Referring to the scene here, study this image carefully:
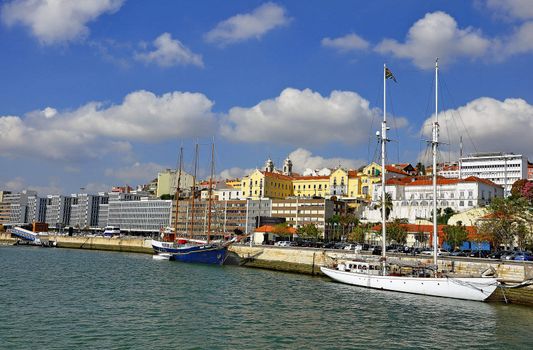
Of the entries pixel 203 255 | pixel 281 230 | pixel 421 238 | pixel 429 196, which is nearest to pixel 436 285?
pixel 203 255

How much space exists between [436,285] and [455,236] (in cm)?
4611

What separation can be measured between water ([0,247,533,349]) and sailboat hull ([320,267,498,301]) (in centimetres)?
140

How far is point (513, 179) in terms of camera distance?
562ft

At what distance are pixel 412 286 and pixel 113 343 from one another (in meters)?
32.9

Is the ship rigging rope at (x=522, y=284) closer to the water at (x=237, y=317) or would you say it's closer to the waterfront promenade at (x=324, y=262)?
the waterfront promenade at (x=324, y=262)

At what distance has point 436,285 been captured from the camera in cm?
5053

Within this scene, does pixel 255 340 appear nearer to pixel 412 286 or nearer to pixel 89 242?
pixel 412 286

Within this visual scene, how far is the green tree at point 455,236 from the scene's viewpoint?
93.5 m

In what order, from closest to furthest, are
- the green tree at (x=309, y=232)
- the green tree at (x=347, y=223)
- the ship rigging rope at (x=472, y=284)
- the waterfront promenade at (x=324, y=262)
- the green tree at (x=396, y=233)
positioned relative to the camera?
the ship rigging rope at (x=472, y=284), the waterfront promenade at (x=324, y=262), the green tree at (x=396, y=233), the green tree at (x=309, y=232), the green tree at (x=347, y=223)

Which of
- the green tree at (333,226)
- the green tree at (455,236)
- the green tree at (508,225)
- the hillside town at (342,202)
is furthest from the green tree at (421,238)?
the green tree at (333,226)

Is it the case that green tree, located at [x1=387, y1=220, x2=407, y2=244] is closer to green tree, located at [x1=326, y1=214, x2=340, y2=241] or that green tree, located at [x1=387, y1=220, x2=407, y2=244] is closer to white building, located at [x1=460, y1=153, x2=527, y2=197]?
green tree, located at [x1=326, y1=214, x2=340, y2=241]

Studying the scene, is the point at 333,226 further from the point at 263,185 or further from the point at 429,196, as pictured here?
the point at 263,185

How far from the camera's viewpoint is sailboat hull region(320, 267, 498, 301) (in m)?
48.1

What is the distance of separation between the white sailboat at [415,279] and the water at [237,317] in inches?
61.6
